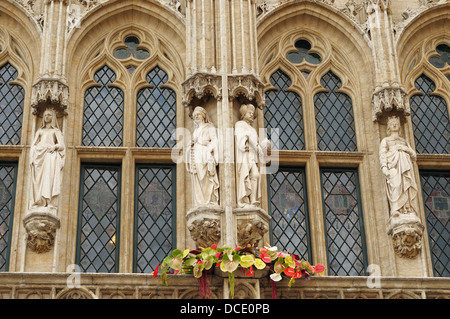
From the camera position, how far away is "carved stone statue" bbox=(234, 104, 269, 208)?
1786 centimetres

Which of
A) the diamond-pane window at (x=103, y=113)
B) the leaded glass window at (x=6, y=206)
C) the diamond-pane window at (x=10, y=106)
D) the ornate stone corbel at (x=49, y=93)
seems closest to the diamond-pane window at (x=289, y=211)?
the diamond-pane window at (x=103, y=113)

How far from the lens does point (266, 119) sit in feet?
67.1

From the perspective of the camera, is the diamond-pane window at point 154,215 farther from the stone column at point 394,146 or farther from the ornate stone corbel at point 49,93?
the stone column at point 394,146

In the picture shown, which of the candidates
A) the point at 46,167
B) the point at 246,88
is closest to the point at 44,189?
the point at 46,167

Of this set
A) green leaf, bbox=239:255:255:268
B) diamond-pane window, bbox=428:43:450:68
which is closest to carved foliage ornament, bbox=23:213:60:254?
green leaf, bbox=239:255:255:268

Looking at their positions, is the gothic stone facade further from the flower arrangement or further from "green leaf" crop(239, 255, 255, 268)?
"green leaf" crop(239, 255, 255, 268)

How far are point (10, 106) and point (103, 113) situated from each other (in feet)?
5.94

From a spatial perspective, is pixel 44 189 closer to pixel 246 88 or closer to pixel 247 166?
pixel 247 166

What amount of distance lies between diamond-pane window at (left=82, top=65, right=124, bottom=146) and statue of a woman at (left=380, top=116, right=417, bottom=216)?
16.6ft

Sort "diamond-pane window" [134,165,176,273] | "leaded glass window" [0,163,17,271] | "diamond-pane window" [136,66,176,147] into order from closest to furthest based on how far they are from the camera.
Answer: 1. "leaded glass window" [0,163,17,271]
2. "diamond-pane window" [134,165,176,273]
3. "diamond-pane window" [136,66,176,147]

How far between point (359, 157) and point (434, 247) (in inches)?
87.6

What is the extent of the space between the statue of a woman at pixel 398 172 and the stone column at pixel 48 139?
5.88 meters
